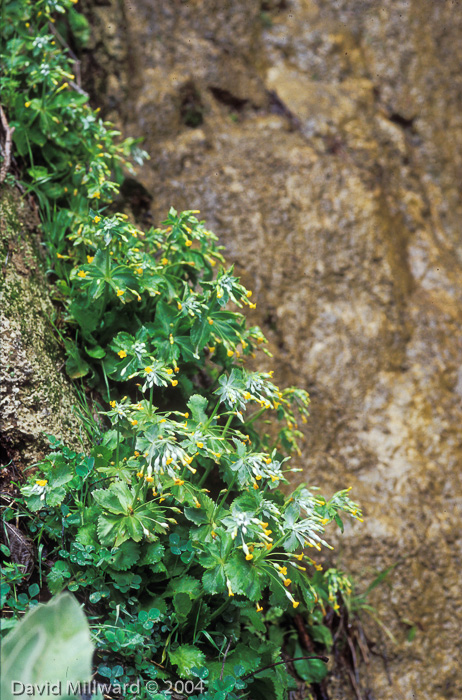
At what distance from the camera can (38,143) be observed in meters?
2.59

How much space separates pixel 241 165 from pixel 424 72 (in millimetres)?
1868

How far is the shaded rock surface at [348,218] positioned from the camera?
2.91 meters

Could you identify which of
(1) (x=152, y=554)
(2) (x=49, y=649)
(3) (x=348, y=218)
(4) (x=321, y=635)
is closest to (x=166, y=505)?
(1) (x=152, y=554)

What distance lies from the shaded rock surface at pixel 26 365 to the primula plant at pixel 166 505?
10 centimetres

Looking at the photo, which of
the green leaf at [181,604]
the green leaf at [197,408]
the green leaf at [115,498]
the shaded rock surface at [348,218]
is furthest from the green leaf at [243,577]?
the shaded rock surface at [348,218]

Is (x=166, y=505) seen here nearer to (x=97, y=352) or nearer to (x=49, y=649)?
(x=97, y=352)

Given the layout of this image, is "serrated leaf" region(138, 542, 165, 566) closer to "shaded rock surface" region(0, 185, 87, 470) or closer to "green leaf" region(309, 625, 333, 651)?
"shaded rock surface" region(0, 185, 87, 470)

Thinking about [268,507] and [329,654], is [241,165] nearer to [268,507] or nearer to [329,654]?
[268,507]

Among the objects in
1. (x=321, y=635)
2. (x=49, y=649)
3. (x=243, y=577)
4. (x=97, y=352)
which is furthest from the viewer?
(x=321, y=635)

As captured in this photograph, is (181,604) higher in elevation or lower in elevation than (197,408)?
lower

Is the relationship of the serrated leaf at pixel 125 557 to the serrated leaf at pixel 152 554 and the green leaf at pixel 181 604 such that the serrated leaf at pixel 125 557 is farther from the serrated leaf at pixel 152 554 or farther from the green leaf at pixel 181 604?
the green leaf at pixel 181 604

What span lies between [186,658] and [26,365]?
1.22 metres

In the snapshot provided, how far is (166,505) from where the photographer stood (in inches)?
81.0

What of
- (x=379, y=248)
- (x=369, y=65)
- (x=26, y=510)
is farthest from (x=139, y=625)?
(x=369, y=65)
